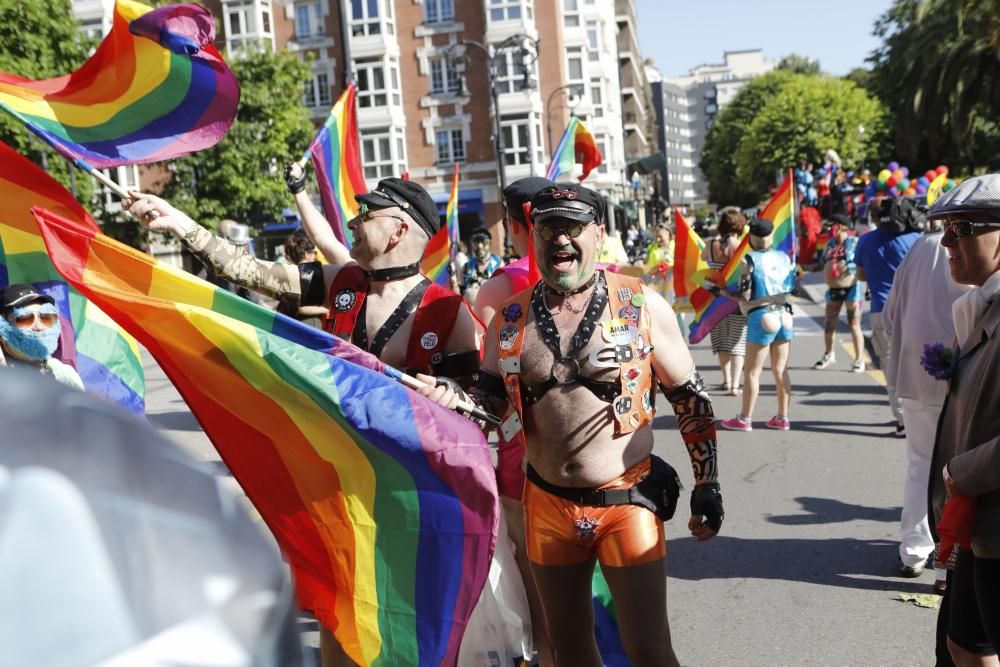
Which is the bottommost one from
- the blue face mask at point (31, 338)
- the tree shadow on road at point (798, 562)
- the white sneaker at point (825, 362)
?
the white sneaker at point (825, 362)

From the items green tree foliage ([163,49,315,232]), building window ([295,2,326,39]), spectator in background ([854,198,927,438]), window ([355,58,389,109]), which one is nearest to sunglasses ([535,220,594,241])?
spectator in background ([854,198,927,438])

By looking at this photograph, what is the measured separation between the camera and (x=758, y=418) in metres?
10.6

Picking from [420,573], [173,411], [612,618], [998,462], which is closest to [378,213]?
[420,573]

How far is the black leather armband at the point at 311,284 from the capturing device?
4.22m

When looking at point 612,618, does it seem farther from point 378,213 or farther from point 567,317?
point 378,213

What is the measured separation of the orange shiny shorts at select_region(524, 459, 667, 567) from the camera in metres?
3.46

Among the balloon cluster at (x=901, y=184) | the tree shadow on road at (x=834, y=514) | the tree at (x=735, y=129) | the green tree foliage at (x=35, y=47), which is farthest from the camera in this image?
the tree at (x=735, y=129)

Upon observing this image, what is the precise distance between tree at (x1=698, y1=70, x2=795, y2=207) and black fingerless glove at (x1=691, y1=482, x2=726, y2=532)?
89.5 metres

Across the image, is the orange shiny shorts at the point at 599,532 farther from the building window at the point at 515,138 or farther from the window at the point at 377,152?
the window at the point at 377,152

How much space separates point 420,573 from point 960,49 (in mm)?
36244

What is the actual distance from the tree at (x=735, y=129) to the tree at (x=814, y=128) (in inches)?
687

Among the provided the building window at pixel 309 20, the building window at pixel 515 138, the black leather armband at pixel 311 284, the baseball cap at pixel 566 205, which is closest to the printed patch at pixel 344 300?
the black leather armband at pixel 311 284

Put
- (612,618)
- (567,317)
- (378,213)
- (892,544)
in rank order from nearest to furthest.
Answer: (567,317)
(378,213)
(612,618)
(892,544)

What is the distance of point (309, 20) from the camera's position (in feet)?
161
